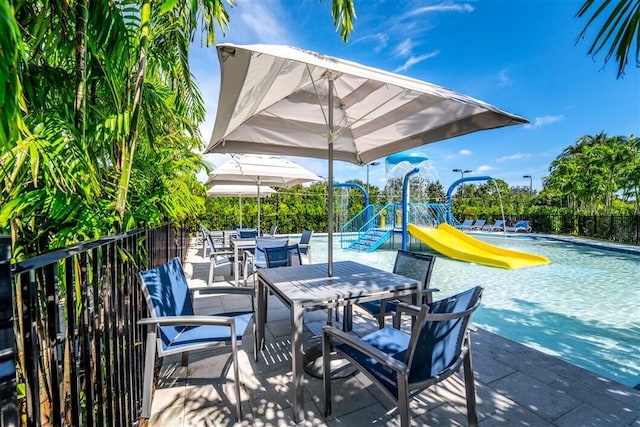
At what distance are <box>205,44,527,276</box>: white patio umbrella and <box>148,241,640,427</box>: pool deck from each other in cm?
112

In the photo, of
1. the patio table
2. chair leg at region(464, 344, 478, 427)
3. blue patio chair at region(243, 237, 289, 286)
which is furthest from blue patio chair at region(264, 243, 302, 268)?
chair leg at region(464, 344, 478, 427)

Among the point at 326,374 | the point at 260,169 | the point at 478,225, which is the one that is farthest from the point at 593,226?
the point at 326,374

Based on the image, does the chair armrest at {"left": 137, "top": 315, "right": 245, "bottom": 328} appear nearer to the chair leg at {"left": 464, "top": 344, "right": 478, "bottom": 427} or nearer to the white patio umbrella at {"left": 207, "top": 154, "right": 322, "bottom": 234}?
the chair leg at {"left": 464, "top": 344, "right": 478, "bottom": 427}

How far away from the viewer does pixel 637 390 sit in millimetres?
2400

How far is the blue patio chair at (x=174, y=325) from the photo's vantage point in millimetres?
2012

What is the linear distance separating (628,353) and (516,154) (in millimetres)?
50617

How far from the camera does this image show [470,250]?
33.7ft

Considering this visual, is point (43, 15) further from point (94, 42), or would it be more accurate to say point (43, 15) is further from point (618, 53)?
point (618, 53)

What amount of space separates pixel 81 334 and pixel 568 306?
708 centimetres

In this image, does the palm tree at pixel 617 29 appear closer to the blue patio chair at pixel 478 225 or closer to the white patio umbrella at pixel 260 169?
the white patio umbrella at pixel 260 169

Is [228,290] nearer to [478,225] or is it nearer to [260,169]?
[260,169]

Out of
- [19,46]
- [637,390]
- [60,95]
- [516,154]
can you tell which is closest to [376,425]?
[637,390]

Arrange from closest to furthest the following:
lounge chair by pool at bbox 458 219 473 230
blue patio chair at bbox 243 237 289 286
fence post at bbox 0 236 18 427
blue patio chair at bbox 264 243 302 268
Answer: fence post at bbox 0 236 18 427 < blue patio chair at bbox 264 243 302 268 < blue patio chair at bbox 243 237 289 286 < lounge chair by pool at bbox 458 219 473 230

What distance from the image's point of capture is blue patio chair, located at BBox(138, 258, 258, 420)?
2.01 meters
